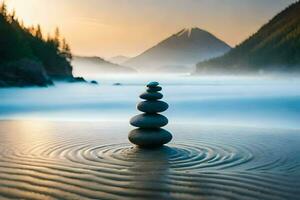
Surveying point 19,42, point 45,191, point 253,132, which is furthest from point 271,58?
point 45,191

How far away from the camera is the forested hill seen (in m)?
78.9

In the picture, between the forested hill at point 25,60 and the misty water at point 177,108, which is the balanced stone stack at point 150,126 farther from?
the forested hill at point 25,60

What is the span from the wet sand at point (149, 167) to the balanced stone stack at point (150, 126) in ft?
1.23

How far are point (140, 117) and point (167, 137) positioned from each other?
1.03 m

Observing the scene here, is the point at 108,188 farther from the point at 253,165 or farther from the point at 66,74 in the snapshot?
the point at 66,74

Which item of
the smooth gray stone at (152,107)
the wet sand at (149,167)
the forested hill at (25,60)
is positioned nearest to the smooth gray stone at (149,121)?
the smooth gray stone at (152,107)

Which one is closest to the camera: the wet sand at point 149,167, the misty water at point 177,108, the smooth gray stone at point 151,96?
the wet sand at point 149,167

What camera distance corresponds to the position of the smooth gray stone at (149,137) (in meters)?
13.3

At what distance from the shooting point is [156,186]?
890 centimetres

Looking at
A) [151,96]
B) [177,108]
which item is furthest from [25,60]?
[151,96]

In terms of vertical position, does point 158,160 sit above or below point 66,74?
below

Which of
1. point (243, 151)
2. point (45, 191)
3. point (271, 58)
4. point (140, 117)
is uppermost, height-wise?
point (271, 58)

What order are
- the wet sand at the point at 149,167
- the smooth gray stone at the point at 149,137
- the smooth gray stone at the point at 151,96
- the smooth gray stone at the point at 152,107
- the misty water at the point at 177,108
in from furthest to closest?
the misty water at the point at 177,108 < the smooth gray stone at the point at 151,96 < the smooth gray stone at the point at 152,107 < the smooth gray stone at the point at 149,137 < the wet sand at the point at 149,167

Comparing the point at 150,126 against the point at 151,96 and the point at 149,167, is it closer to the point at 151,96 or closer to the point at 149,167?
the point at 151,96
